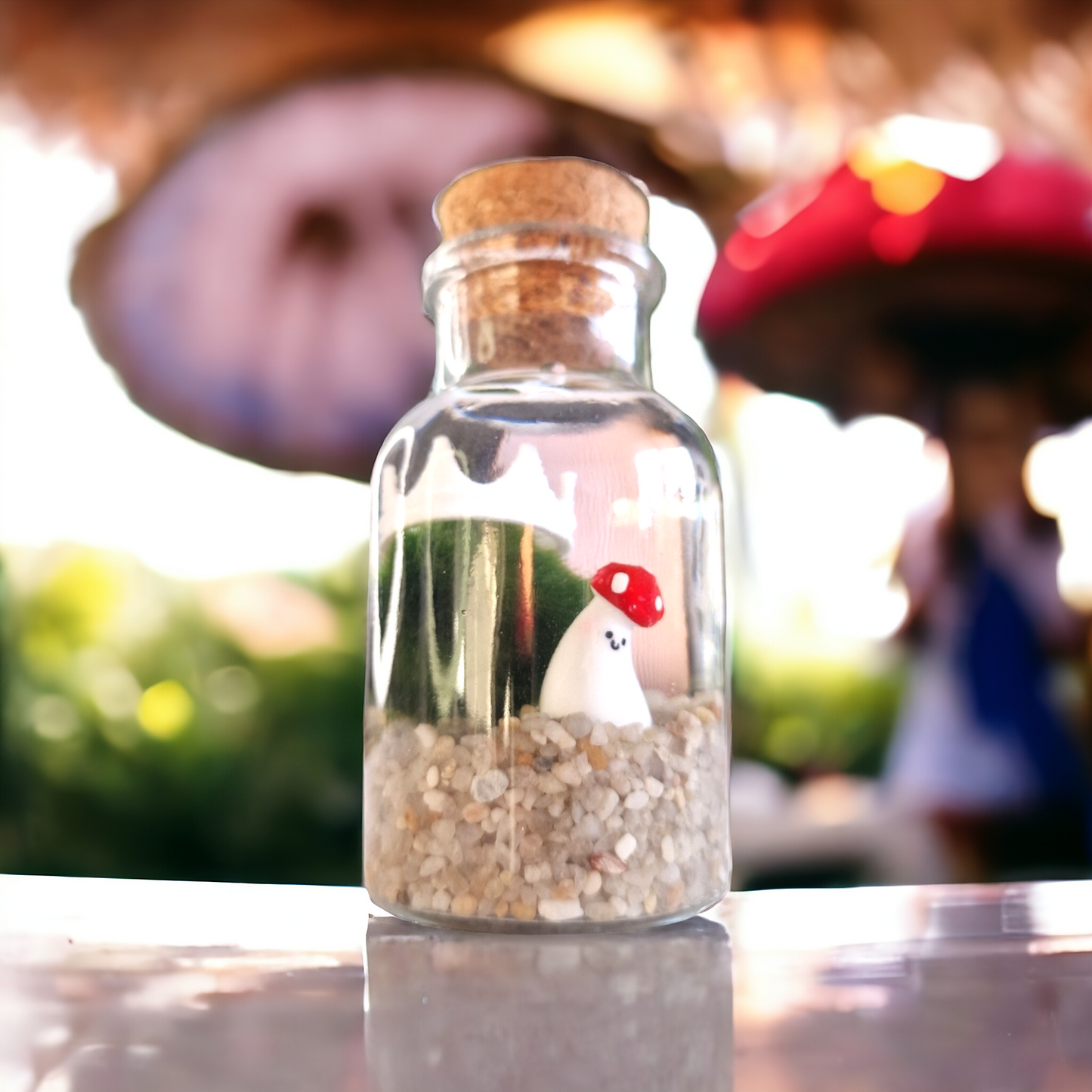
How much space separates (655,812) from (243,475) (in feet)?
2.88

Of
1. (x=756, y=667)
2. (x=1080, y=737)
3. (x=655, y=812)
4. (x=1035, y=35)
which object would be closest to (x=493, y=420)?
(x=655, y=812)

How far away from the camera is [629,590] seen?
332 mm

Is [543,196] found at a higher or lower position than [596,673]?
higher

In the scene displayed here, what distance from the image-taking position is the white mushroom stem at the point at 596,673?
1.06 feet

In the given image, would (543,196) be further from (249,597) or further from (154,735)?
(154,735)

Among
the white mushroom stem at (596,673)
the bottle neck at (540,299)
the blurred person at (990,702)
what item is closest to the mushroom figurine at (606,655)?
the white mushroom stem at (596,673)

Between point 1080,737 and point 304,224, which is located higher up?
point 304,224

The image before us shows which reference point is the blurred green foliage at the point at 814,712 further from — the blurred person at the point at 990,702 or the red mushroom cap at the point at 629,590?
the red mushroom cap at the point at 629,590

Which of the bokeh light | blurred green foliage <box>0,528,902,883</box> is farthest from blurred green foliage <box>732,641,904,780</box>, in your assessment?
the bokeh light

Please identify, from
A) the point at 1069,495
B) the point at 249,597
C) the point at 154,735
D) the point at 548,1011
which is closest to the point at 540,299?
the point at 548,1011

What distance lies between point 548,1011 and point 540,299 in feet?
0.90

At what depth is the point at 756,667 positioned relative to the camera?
1055mm

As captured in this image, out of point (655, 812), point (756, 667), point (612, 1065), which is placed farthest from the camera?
point (756, 667)

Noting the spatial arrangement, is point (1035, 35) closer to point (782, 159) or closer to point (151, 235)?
point (782, 159)
